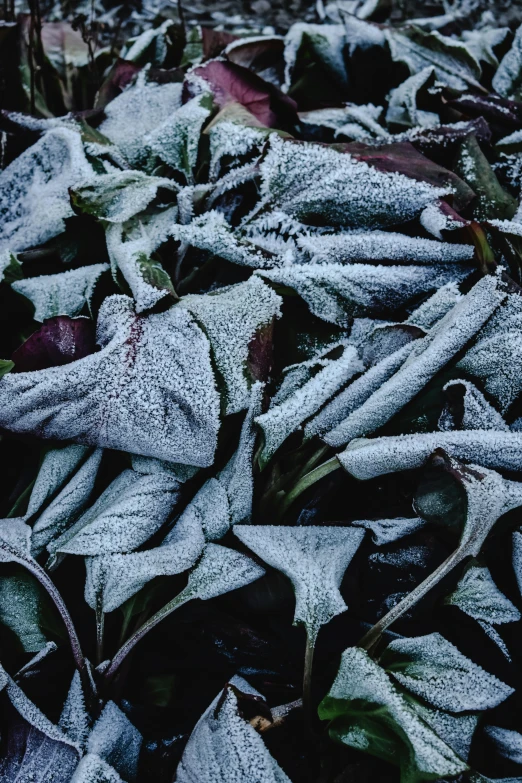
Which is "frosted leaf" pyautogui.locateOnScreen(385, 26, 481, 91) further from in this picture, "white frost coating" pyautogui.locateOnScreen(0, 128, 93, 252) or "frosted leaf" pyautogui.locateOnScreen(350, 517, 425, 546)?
"frosted leaf" pyautogui.locateOnScreen(350, 517, 425, 546)

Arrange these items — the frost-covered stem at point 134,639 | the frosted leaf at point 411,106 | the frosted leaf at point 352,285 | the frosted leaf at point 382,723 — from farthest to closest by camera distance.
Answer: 1. the frosted leaf at point 411,106
2. the frosted leaf at point 352,285
3. the frost-covered stem at point 134,639
4. the frosted leaf at point 382,723

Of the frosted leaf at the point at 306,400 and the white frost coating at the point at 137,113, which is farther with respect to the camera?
the white frost coating at the point at 137,113

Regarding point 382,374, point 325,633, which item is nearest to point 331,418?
point 382,374

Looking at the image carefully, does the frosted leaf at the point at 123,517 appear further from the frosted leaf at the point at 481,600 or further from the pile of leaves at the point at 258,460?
the frosted leaf at the point at 481,600

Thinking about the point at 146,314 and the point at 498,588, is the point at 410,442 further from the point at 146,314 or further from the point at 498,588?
the point at 146,314

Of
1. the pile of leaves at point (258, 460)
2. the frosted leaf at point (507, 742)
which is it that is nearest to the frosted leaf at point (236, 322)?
the pile of leaves at point (258, 460)

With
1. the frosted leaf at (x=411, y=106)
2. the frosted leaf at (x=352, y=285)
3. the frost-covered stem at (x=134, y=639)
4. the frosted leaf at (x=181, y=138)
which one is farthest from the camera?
the frosted leaf at (x=411, y=106)

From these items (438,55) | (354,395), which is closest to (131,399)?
(354,395)

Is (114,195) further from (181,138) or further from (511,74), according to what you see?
(511,74)

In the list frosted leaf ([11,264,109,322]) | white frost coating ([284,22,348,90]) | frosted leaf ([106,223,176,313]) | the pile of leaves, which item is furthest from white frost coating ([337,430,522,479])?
white frost coating ([284,22,348,90])
